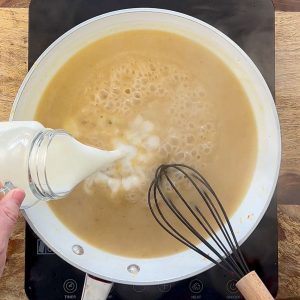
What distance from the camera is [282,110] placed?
2.88 feet

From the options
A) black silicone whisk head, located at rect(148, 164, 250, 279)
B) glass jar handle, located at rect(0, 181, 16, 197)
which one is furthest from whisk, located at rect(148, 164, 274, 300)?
glass jar handle, located at rect(0, 181, 16, 197)

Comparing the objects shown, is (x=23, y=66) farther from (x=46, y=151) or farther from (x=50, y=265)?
(x=50, y=265)

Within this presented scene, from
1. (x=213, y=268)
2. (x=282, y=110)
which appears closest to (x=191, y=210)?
(x=213, y=268)

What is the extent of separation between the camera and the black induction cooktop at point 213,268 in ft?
2.89

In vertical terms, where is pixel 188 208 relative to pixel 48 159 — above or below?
below

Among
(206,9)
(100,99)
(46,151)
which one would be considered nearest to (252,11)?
(206,9)

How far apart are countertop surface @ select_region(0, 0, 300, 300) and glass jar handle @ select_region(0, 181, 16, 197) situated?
0.18m

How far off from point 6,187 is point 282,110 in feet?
1.48

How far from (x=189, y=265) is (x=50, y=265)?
0.23m

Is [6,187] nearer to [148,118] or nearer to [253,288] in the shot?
[148,118]

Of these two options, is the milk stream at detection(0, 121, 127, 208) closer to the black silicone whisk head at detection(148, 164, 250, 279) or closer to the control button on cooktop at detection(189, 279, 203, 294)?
the black silicone whisk head at detection(148, 164, 250, 279)

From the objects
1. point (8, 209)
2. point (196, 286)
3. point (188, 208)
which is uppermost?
point (8, 209)

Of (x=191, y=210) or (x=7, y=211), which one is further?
(x=191, y=210)

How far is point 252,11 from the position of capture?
89 cm
